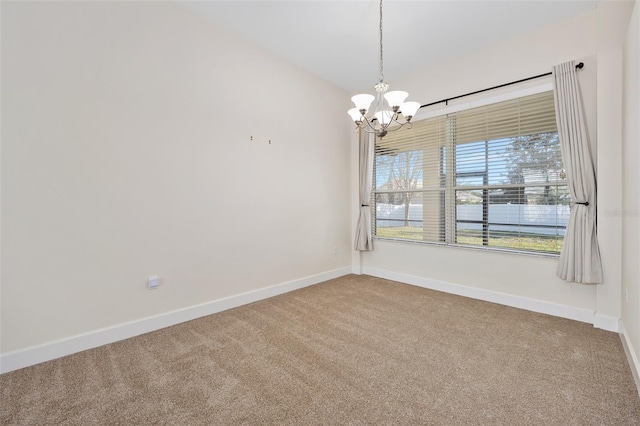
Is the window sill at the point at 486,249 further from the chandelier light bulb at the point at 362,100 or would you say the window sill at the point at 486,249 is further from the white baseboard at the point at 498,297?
the chandelier light bulb at the point at 362,100

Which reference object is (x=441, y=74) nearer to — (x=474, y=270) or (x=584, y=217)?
(x=584, y=217)

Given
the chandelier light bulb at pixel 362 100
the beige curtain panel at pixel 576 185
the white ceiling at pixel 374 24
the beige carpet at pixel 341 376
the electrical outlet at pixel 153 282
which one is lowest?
the beige carpet at pixel 341 376

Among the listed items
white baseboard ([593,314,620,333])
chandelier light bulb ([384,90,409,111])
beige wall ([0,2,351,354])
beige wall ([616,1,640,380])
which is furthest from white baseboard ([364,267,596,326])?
chandelier light bulb ([384,90,409,111])

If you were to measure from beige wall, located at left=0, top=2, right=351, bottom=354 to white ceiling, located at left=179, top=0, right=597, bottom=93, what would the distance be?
0.29 metres

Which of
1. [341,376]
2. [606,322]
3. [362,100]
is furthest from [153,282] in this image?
[606,322]

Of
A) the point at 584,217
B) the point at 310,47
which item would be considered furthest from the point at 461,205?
the point at 310,47

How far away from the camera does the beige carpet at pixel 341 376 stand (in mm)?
1596

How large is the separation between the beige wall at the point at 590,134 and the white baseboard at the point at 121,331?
7.64 feet

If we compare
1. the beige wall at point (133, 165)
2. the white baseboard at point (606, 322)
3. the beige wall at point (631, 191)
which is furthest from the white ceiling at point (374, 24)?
the white baseboard at point (606, 322)

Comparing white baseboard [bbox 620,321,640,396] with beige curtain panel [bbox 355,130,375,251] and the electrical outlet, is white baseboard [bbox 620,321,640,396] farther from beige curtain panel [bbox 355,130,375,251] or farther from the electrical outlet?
the electrical outlet

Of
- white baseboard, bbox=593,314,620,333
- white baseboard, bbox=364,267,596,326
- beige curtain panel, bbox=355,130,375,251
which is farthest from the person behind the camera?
beige curtain panel, bbox=355,130,375,251

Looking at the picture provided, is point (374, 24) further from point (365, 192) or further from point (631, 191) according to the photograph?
point (631, 191)

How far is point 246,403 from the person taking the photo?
66.4 inches

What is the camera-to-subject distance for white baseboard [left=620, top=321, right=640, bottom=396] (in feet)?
6.10
